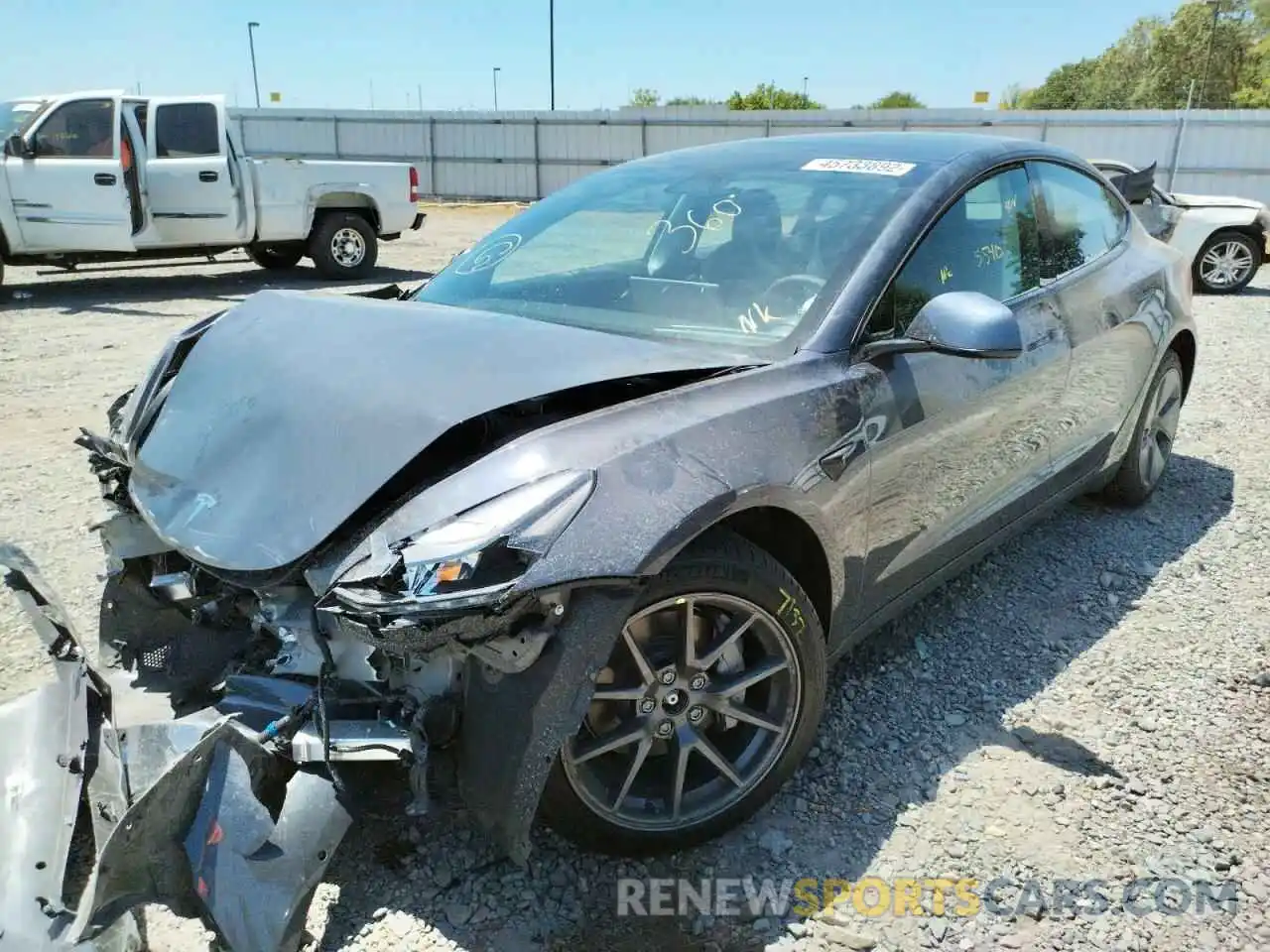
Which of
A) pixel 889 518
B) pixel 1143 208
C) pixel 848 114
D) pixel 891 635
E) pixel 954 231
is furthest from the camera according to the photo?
pixel 848 114

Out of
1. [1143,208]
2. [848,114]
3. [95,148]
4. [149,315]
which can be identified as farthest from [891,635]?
[848,114]

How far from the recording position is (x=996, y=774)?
8.91 ft

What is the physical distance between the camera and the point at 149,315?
9.49 meters

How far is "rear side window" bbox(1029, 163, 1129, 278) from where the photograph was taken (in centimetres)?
358

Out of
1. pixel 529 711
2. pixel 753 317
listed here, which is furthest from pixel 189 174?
pixel 529 711

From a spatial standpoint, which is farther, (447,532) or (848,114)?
(848,114)

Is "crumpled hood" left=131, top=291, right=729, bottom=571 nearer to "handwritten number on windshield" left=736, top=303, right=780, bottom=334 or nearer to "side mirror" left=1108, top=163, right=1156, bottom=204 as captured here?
"handwritten number on windshield" left=736, top=303, right=780, bottom=334

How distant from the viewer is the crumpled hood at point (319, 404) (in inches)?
81.1

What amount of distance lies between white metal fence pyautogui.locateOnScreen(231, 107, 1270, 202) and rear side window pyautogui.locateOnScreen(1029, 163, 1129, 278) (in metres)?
15.6

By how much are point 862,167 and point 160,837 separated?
2690mm

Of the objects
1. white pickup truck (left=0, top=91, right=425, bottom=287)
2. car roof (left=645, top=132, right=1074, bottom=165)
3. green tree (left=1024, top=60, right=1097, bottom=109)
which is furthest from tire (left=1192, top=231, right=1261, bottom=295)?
green tree (left=1024, top=60, right=1097, bottom=109)

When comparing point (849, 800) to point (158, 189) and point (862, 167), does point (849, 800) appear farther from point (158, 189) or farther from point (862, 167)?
point (158, 189)

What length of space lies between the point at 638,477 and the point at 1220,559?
3.33 meters

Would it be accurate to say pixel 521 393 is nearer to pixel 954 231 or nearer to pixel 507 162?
pixel 954 231
